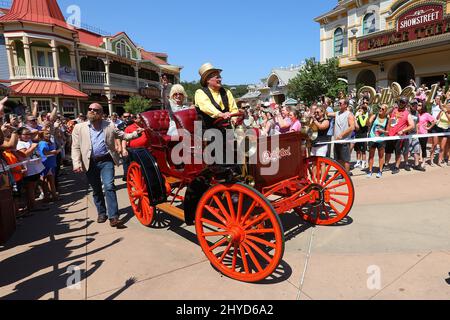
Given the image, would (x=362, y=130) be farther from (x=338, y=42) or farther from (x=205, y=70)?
(x=338, y=42)

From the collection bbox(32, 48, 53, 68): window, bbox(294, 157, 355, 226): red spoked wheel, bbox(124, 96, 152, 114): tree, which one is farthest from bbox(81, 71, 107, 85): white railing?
bbox(294, 157, 355, 226): red spoked wheel

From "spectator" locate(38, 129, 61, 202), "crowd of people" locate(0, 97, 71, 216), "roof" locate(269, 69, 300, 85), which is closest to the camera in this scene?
"crowd of people" locate(0, 97, 71, 216)

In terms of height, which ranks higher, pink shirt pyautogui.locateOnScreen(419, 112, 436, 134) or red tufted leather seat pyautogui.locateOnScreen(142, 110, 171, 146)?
red tufted leather seat pyautogui.locateOnScreen(142, 110, 171, 146)

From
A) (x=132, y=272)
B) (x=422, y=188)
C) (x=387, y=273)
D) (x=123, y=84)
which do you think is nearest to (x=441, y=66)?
(x=422, y=188)

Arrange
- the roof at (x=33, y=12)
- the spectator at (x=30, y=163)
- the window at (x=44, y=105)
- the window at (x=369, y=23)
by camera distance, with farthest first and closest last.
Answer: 1. the window at (x=369, y=23)
2. the window at (x=44, y=105)
3. the roof at (x=33, y=12)
4. the spectator at (x=30, y=163)

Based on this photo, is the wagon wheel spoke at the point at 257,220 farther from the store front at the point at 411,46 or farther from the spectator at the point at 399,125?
the store front at the point at 411,46

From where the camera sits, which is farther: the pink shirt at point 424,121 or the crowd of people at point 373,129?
the pink shirt at point 424,121

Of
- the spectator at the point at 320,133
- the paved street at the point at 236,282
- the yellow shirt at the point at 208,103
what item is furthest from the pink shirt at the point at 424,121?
the yellow shirt at the point at 208,103

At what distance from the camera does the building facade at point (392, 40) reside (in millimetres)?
16859

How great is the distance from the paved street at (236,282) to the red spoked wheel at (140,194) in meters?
0.17

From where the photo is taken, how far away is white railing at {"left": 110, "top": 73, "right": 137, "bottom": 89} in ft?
88.2

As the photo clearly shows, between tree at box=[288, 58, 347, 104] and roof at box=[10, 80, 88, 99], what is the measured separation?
56.8ft

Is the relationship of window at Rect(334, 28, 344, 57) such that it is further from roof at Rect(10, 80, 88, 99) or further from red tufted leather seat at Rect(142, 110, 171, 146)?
red tufted leather seat at Rect(142, 110, 171, 146)
